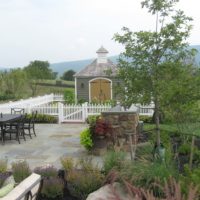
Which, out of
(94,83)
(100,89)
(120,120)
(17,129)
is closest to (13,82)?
(94,83)

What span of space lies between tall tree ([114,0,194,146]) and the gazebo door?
15.5 metres

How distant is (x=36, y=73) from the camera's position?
33281mm

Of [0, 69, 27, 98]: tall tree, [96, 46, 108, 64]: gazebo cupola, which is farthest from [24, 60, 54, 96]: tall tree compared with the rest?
[96, 46, 108, 64]: gazebo cupola

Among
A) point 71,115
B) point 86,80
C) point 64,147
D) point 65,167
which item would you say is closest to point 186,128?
point 64,147

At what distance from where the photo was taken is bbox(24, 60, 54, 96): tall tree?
31108mm

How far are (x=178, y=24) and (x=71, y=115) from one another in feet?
33.2

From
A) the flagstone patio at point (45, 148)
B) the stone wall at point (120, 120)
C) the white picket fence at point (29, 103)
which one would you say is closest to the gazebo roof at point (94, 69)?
the white picket fence at point (29, 103)

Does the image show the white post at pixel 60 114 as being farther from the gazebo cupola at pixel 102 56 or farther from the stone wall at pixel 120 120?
the gazebo cupola at pixel 102 56

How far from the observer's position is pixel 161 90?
6746mm

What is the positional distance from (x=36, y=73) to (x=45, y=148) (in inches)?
924

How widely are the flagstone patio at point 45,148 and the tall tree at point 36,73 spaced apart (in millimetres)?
17577

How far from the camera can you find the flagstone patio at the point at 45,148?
29.6 feet

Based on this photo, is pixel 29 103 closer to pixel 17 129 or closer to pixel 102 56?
pixel 102 56

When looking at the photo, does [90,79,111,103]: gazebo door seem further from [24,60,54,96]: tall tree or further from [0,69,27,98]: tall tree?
[24,60,54,96]: tall tree
